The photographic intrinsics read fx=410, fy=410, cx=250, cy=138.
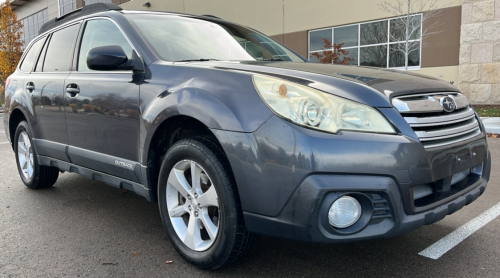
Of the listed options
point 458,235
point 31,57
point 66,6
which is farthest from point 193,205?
point 66,6

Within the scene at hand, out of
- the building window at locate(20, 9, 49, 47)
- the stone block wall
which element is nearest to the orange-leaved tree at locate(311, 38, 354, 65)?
the stone block wall

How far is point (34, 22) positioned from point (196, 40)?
41872 millimetres

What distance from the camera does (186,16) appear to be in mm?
3646

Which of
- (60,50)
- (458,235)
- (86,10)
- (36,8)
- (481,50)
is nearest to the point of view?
(458,235)

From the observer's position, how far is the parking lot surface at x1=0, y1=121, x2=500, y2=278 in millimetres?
2529

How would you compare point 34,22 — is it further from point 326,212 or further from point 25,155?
point 326,212

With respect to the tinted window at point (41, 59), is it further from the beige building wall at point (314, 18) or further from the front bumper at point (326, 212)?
the beige building wall at point (314, 18)

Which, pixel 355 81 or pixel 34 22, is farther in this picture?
pixel 34 22

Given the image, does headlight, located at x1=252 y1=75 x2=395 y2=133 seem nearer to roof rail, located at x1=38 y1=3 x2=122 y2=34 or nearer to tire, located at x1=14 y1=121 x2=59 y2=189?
roof rail, located at x1=38 y1=3 x2=122 y2=34

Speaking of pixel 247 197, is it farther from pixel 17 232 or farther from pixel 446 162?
pixel 17 232

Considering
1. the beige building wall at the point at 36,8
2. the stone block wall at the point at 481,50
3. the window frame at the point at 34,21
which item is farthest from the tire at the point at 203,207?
the window frame at the point at 34,21

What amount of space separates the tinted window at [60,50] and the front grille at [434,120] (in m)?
3.04

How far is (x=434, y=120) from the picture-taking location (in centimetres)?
229

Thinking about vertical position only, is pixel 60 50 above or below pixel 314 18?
below
